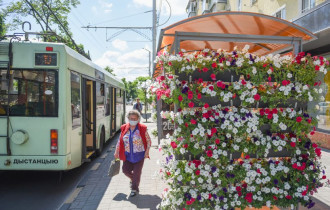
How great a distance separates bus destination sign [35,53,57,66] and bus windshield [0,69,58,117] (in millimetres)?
147

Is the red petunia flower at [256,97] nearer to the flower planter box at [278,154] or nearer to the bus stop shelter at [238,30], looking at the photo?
the flower planter box at [278,154]

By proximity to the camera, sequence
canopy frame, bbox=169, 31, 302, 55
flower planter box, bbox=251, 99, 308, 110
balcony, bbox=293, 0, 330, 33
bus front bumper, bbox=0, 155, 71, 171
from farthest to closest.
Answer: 1. balcony, bbox=293, 0, 330, 33
2. bus front bumper, bbox=0, 155, 71, 171
3. canopy frame, bbox=169, 31, 302, 55
4. flower planter box, bbox=251, 99, 308, 110

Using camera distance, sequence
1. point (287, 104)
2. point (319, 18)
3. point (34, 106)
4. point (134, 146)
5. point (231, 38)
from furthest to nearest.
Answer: point (319, 18)
point (34, 106)
point (134, 146)
point (231, 38)
point (287, 104)

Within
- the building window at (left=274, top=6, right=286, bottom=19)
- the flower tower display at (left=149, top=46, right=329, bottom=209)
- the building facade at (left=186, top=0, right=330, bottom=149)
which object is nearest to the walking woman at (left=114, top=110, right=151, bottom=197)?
the flower tower display at (left=149, top=46, right=329, bottom=209)

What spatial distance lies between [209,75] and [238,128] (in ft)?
2.63

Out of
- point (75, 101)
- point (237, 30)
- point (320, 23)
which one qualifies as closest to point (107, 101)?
point (75, 101)

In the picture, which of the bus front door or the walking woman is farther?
the bus front door

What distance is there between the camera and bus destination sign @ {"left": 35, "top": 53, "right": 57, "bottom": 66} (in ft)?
16.0

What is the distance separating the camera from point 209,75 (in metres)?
3.57

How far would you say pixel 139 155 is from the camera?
4.88 metres

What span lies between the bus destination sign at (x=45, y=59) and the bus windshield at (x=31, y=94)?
5.8 inches

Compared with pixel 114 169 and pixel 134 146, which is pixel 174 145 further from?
pixel 114 169

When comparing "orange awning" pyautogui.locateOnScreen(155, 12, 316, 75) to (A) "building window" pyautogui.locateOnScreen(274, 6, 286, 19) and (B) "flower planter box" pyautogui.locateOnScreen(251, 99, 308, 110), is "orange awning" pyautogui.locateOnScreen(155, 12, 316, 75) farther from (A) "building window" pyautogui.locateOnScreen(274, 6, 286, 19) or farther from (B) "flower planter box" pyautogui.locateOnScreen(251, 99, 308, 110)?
(A) "building window" pyautogui.locateOnScreen(274, 6, 286, 19)

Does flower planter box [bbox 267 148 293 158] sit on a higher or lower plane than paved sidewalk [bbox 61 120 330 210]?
higher
